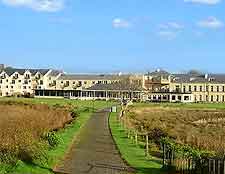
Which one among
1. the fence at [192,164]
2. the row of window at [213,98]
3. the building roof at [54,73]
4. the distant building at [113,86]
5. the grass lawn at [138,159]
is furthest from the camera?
the building roof at [54,73]

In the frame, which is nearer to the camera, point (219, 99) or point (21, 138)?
point (21, 138)

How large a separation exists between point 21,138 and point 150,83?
137769mm

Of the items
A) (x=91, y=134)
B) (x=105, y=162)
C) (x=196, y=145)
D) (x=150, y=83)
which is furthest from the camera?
(x=150, y=83)

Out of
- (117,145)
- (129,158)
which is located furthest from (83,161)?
(117,145)

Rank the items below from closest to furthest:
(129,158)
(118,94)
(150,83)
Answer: (129,158), (118,94), (150,83)

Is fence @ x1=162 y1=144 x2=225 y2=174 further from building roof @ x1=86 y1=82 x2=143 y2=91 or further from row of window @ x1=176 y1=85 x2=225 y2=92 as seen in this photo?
row of window @ x1=176 y1=85 x2=225 y2=92

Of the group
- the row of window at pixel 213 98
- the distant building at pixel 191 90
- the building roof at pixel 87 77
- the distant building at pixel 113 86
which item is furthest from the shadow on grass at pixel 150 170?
the building roof at pixel 87 77

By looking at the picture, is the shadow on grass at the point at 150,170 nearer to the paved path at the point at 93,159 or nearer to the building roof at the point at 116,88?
the paved path at the point at 93,159

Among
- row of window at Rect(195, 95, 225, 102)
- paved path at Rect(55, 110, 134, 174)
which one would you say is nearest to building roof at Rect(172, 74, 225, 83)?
row of window at Rect(195, 95, 225, 102)

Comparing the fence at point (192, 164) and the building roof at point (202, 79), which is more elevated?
the building roof at point (202, 79)

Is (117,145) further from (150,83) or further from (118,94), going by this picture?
(150,83)

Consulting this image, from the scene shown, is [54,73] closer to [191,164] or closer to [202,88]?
[202,88]

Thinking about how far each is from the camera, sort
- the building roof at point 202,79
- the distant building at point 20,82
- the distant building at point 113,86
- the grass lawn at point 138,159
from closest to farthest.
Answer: the grass lawn at point 138,159
the distant building at point 113,86
the building roof at point 202,79
the distant building at point 20,82

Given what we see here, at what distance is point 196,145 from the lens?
33688 millimetres
